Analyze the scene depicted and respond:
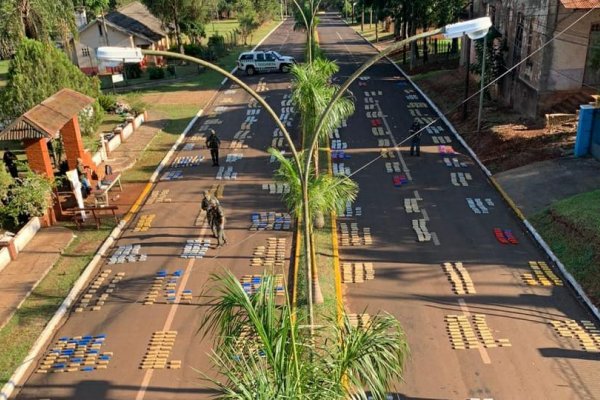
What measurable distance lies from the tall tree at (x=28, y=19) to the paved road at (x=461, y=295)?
2077cm

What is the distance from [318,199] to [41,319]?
24.4ft

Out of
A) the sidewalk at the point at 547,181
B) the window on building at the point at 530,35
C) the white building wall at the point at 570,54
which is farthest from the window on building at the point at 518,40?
the sidewalk at the point at 547,181

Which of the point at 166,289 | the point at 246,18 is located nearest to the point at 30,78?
the point at 166,289

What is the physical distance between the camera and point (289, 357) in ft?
22.8

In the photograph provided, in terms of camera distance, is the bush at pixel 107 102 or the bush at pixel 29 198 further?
the bush at pixel 107 102

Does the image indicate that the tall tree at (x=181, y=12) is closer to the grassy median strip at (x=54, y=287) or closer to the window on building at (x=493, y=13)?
the grassy median strip at (x=54, y=287)

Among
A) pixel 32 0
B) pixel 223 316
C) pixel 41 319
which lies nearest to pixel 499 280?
pixel 223 316

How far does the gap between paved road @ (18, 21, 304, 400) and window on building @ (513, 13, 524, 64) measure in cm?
1403

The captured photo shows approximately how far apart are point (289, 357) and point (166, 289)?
8172 mm

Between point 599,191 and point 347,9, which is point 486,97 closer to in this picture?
point 599,191

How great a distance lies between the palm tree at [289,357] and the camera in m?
6.63

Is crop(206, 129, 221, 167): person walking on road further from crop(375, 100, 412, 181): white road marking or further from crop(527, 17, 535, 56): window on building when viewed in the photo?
crop(527, 17, 535, 56): window on building

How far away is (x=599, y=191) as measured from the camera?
1744cm

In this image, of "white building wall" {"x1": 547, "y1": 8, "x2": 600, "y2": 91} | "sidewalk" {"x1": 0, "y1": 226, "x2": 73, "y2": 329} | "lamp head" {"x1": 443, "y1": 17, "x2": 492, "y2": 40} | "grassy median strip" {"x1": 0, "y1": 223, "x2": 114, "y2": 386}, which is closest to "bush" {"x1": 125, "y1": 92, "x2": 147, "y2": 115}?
"sidewalk" {"x1": 0, "y1": 226, "x2": 73, "y2": 329}
